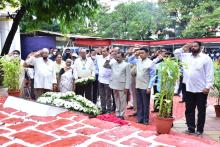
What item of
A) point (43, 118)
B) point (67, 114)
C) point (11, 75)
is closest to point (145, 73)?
point (67, 114)

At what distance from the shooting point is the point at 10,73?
7.51 metres

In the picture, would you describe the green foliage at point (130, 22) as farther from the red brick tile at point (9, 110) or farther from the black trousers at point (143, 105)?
the red brick tile at point (9, 110)

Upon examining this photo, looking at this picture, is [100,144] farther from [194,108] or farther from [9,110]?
[194,108]

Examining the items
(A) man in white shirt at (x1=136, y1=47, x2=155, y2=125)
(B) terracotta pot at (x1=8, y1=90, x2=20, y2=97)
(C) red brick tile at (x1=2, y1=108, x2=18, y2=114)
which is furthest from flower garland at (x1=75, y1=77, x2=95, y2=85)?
(C) red brick tile at (x1=2, y1=108, x2=18, y2=114)

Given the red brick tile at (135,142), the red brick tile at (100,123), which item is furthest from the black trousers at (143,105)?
the red brick tile at (135,142)

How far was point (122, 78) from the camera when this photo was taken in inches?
315

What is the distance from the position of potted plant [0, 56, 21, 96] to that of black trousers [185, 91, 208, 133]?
338 centimetres

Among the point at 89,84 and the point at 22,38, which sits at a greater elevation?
the point at 22,38

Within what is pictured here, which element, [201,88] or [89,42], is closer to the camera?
[201,88]

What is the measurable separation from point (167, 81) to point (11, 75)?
3551 mm

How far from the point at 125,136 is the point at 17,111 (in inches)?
83.2

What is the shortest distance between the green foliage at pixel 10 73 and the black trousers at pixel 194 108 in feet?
11.2

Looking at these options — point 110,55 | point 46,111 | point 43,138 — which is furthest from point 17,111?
point 110,55

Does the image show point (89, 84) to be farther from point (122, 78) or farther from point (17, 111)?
point (17, 111)
